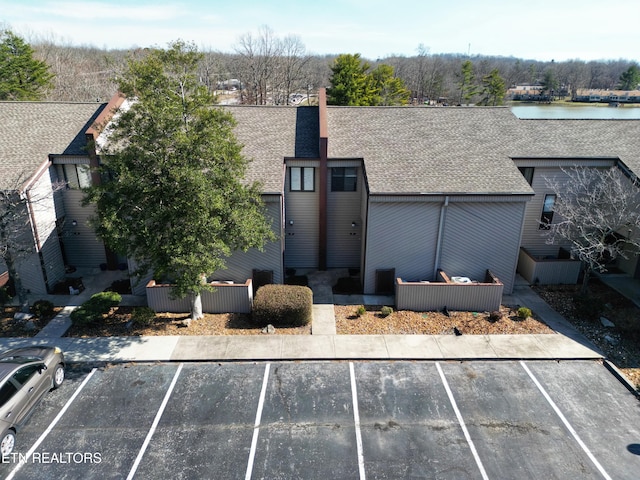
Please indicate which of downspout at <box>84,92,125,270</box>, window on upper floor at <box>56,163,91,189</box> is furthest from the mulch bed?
window on upper floor at <box>56,163,91,189</box>

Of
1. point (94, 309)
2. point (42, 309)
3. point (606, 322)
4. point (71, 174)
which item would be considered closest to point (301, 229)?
point (94, 309)

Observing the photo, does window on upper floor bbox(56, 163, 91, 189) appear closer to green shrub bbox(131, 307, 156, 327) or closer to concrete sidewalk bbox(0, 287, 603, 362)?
concrete sidewalk bbox(0, 287, 603, 362)

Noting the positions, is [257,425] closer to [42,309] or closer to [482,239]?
[42,309]

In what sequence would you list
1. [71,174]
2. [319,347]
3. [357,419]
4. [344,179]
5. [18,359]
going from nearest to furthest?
[357,419], [18,359], [319,347], [71,174], [344,179]

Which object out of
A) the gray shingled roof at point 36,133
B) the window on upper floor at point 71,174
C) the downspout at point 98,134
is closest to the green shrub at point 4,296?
the downspout at point 98,134

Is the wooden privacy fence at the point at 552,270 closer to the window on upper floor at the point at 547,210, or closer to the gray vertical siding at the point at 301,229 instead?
the window on upper floor at the point at 547,210

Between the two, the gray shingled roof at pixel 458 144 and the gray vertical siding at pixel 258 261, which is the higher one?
the gray shingled roof at pixel 458 144

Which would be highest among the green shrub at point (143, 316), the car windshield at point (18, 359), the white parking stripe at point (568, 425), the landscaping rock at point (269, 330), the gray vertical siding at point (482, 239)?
the gray vertical siding at point (482, 239)
